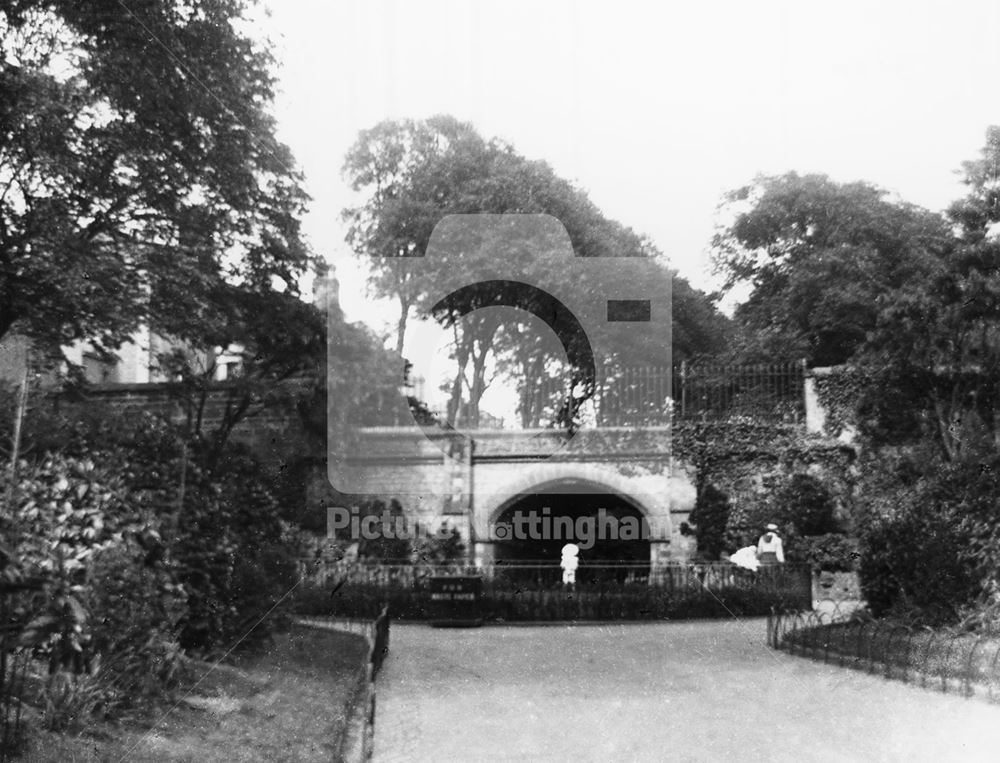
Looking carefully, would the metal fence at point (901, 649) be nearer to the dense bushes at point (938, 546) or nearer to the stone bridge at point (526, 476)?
the dense bushes at point (938, 546)

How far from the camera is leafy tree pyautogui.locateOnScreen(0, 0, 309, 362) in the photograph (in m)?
5.25

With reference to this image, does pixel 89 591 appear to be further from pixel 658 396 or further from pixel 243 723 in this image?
pixel 658 396

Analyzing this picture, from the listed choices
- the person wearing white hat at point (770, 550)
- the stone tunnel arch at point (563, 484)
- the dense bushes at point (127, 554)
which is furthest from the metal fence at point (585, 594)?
the dense bushes at point (127, 554)

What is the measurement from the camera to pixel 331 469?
8359 mm

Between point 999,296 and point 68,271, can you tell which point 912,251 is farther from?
point 68,271

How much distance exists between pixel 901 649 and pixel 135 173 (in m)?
6.49

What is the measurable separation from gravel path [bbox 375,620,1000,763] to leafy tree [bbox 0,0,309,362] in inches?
116

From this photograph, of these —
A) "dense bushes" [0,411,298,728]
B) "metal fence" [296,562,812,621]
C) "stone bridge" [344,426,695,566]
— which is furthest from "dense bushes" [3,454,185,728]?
"stone bridge" [344,426,695,566]

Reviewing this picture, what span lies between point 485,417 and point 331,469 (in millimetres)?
6413

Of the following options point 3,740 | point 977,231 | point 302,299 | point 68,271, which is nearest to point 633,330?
point 977,231

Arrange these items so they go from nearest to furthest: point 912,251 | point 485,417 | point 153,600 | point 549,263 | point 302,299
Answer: point 153,600 < point 302,299 < point 912,251 < point 549,263 < point 485,417

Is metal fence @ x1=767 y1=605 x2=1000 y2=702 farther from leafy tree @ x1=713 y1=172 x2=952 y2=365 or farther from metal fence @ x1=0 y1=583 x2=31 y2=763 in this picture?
metal fence @ x1=0 y1=583 x2=31 y2=763

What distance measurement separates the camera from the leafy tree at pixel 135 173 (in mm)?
5246

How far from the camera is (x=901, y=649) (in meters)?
7.27
